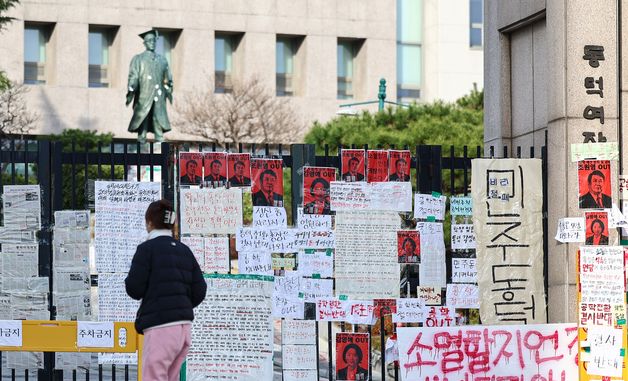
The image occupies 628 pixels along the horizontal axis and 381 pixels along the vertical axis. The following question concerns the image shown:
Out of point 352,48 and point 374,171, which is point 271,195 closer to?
point 374,171

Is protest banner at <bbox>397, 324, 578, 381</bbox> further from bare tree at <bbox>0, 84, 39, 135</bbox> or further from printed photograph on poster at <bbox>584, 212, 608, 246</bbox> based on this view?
bare tree at <bbox>0, 84, 39, 135</bbox>

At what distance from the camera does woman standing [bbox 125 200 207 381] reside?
349 inches

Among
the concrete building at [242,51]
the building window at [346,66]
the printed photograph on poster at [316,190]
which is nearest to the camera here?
the printed photograph on poster at [316,190]

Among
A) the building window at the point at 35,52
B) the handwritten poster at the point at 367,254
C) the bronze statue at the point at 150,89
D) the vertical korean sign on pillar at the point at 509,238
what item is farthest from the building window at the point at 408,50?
the handwritten poster at the point at 367,254

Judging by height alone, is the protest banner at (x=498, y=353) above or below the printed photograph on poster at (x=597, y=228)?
below

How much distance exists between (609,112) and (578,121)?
0.26 meters

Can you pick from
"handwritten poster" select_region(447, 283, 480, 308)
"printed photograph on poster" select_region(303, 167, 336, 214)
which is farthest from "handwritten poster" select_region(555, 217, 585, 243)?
"printed photograph on poster" select_region(303, 167, 336, 214)

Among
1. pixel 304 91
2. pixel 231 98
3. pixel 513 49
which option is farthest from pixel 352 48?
pixel 513 49

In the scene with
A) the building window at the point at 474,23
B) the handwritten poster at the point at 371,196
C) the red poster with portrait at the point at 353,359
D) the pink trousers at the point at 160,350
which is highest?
the building window at the point at 474,23

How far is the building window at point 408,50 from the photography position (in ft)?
185

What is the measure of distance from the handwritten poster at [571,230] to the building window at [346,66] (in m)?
42.7

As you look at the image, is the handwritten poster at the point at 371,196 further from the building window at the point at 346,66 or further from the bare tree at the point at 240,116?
the building window at the point at 346,66

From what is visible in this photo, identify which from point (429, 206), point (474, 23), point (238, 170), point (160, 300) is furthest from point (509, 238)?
point (474, 23)

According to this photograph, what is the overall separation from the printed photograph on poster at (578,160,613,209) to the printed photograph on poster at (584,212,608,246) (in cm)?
8
